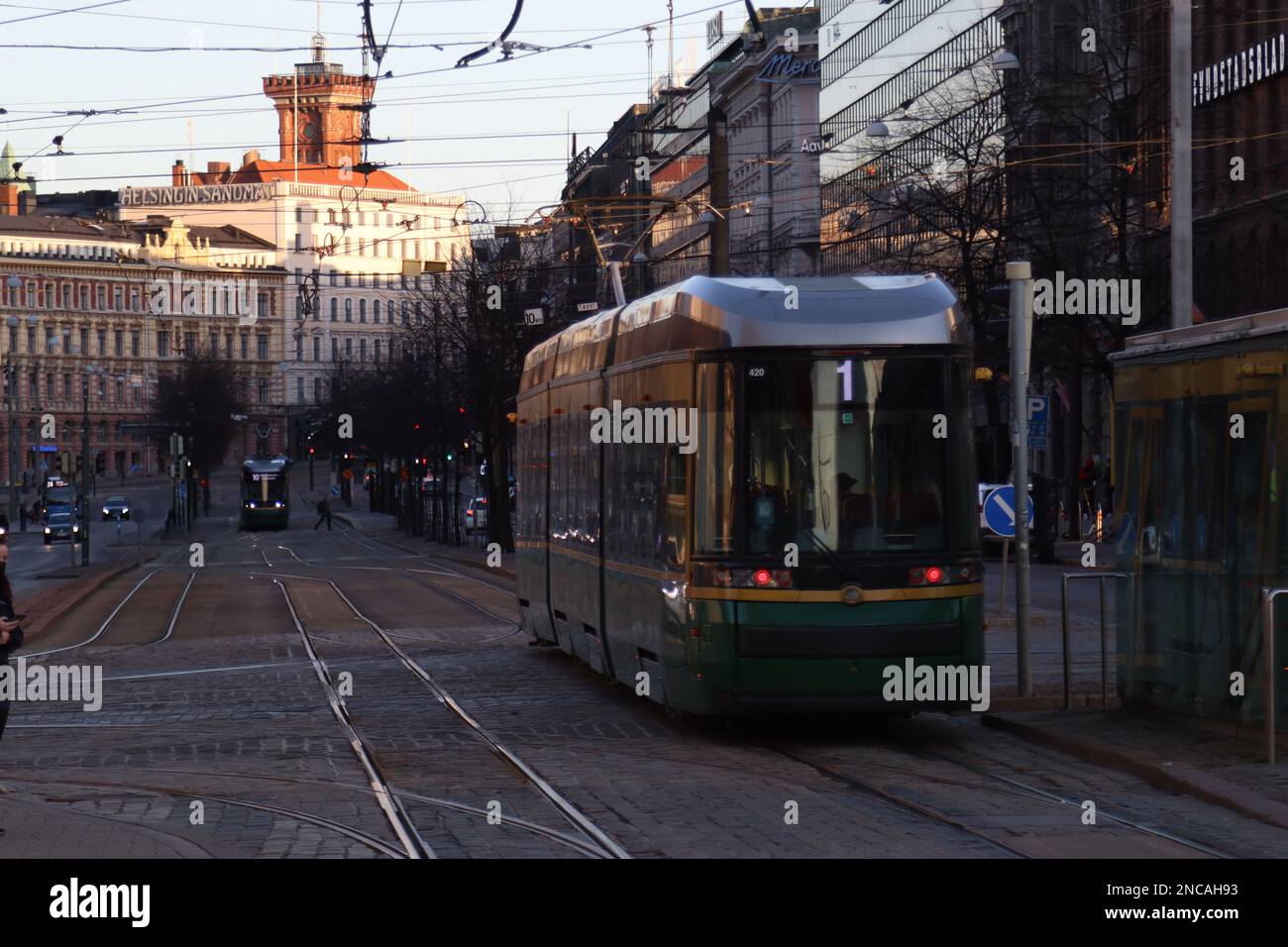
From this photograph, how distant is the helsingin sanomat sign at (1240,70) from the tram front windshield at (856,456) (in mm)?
39513

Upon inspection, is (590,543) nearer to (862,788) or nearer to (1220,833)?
(862,788)

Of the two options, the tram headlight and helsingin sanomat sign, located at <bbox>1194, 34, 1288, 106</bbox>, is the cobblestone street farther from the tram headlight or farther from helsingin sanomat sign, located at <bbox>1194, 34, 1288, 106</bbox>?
helsingin sanomat sign, located at <bbox>1194, 34, 1288, 106</bbox>

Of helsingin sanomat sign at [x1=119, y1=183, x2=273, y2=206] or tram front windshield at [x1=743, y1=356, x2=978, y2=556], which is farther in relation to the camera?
helsingin sanomat sign at [x1=119, y1=183, x2=273, y2=206]

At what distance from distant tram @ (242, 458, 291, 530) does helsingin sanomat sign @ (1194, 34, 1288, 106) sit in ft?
173

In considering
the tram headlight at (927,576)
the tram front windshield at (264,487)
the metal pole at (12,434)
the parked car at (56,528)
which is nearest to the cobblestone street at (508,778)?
the tram headlight at (927,576)

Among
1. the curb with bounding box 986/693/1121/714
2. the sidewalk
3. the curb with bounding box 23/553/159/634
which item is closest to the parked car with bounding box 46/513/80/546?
the sidewalk

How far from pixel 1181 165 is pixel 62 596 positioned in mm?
24167

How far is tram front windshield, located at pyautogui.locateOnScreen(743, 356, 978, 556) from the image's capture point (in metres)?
14.8

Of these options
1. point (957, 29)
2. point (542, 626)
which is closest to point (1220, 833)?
point (542, 626)

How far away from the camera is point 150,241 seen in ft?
553

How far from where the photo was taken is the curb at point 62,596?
33.4 m

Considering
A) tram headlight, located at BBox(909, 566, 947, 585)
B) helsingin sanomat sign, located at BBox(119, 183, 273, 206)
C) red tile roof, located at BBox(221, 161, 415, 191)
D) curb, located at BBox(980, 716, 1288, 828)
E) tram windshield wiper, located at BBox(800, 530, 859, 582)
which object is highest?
red tile roof, located at BBox(221, 161, 415, 191)

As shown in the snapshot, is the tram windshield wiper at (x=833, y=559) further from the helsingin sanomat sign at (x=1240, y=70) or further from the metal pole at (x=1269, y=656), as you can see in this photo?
the helsingin sanomat sign at (x=1240, y=70)

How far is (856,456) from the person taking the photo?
48.9ft
